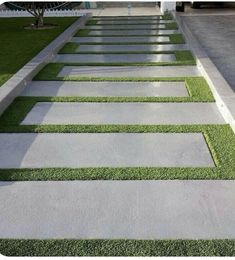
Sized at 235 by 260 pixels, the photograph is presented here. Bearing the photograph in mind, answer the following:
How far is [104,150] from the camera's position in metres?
4.12

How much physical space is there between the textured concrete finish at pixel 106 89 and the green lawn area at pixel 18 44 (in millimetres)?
651

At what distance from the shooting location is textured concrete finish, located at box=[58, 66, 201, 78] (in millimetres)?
7199

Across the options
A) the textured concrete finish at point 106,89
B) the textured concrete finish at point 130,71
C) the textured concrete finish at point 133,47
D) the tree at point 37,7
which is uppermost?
the tree at point 37,7

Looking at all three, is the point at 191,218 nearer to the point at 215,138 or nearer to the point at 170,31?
the point at 215,138

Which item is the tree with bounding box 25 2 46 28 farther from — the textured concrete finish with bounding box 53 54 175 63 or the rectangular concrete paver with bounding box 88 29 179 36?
the textured concrete finish with bounding box 53 54 175 63

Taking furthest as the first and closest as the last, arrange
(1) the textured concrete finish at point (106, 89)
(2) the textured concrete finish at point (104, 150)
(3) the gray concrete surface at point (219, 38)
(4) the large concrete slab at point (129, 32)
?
(4) the large concrete slab at point (129, 32) → (3) the gray concrete surface at point (219, 38) → (1) the textured concrete finish at point (106, 89) → (2) the textured concrete finish at point (104, 150)

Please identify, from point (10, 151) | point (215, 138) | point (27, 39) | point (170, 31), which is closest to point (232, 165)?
point (215, 138)

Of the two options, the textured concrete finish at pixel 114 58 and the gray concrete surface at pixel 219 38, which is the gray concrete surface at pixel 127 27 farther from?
the textured concrete finish at pixel 114 58

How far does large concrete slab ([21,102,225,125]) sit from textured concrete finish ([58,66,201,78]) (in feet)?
5.80

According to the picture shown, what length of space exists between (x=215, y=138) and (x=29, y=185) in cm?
214

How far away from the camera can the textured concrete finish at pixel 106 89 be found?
19.8ft

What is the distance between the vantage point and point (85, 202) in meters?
3.22

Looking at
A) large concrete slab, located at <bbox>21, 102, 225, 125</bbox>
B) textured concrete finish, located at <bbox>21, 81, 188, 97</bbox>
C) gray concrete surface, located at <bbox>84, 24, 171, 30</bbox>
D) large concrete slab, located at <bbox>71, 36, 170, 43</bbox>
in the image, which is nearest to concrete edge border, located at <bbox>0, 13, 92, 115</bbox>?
textured concrete finish, located at <bbox>21, 81, 188, 97</bbox>

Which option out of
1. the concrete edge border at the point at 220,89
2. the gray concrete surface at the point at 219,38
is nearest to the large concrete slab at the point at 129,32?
the gray concrete surface at the point at 219,38
